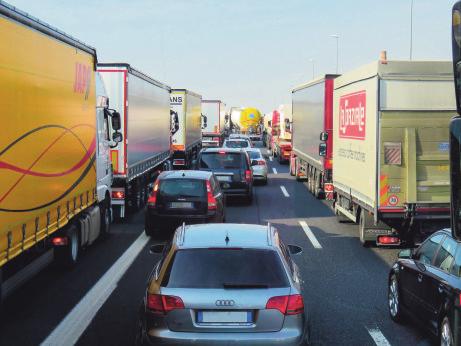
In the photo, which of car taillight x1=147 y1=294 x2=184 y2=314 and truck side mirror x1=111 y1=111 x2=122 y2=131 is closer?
car taillight x1=147 y1=294 x2=184 y2=314

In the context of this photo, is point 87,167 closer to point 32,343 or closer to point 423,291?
point 32,343

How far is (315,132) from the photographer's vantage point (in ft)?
73.8

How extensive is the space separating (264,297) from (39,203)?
415 centimetres

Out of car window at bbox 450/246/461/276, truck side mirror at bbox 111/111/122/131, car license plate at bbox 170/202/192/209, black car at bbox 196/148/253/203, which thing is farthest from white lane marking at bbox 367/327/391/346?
black car at bbox 196/148/253/203

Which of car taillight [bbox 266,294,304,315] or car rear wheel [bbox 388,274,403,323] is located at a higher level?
car taillight [bbox 266,294,304,315]

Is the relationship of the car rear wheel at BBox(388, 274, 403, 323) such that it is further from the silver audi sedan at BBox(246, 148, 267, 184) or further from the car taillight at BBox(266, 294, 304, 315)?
the silver audi sedan at BBox(246, 148, 267, 184)

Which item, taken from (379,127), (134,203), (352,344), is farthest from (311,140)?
(352,344)

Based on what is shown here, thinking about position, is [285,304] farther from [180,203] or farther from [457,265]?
[180,203]

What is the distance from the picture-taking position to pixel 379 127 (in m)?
12.4

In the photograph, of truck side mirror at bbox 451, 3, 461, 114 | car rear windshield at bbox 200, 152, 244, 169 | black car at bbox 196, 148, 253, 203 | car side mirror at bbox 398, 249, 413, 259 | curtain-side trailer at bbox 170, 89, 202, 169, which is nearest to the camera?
truck side mirror at bbox 451, 3, 461, 114

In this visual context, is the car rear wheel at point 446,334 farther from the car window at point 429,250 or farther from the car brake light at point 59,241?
the car brake light at point 59,241

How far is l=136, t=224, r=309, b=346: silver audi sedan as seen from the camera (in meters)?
6.05

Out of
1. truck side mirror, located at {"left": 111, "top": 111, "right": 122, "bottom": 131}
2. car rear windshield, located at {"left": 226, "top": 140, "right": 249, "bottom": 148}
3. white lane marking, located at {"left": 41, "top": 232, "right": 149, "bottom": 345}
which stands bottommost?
white lane marking, located at {"left": 41, "top": 232, "right": 149, "bottom": 345}

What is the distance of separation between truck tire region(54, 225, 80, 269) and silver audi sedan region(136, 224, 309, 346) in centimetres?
532
